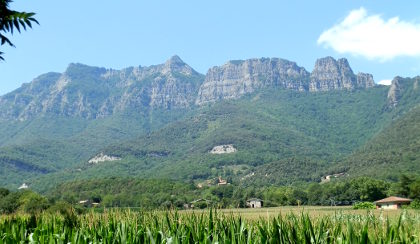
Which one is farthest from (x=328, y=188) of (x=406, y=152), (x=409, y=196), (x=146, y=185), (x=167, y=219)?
(x=167, y=219)

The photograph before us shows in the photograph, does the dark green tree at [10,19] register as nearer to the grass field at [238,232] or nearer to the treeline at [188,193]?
the grass field at [238,232]

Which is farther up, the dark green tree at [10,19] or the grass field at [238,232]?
the dark green tree at [10,19]

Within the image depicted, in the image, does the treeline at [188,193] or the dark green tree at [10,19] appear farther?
the treeline at [188,193]


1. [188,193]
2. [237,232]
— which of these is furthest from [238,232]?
[188,193]

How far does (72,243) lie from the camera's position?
8.12 metres

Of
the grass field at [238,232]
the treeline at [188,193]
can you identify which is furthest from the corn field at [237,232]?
the treeline at [188,193]

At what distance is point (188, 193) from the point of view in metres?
132

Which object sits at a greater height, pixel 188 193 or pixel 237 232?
pixel 188 193

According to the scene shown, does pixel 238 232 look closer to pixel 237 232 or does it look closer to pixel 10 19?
pixel 237 232

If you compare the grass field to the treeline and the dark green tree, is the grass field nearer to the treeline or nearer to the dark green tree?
the dark green tree

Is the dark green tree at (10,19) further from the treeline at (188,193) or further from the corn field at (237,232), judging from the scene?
the treeline at (188,193)

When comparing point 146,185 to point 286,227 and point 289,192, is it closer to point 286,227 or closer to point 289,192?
point 289,192

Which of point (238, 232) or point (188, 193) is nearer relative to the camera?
point (238, 232)

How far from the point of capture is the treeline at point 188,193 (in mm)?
81750
